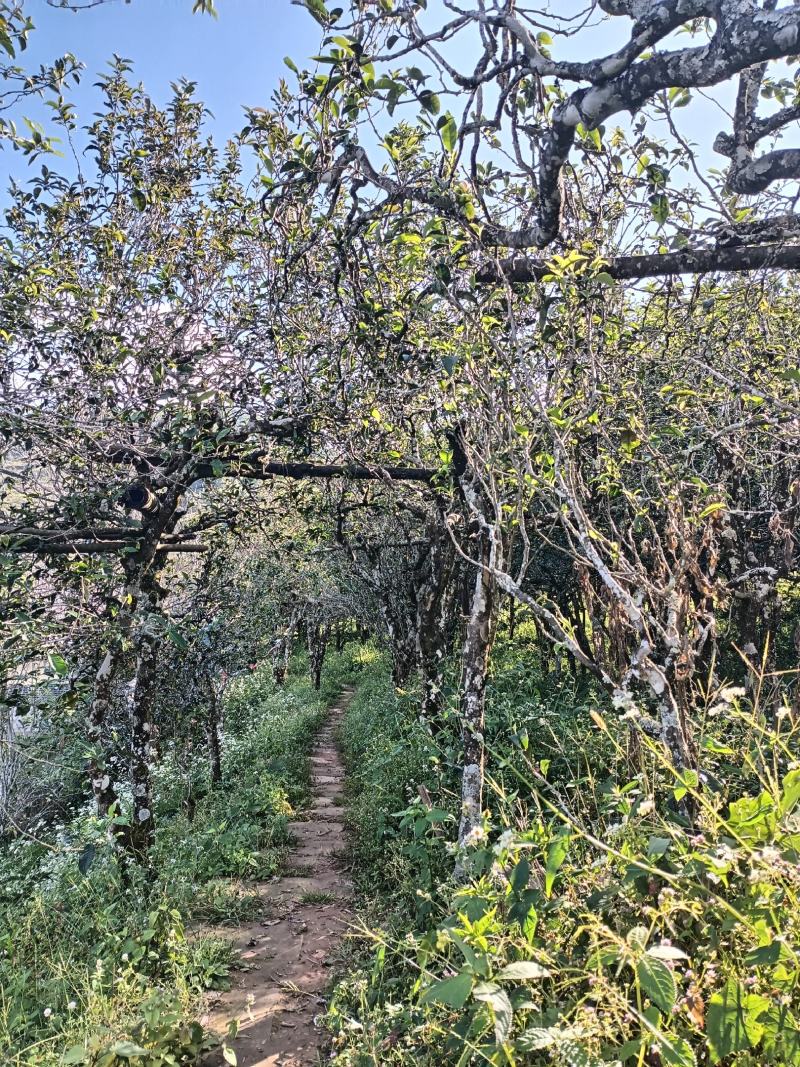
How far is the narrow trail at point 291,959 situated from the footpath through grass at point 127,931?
0.21 meters

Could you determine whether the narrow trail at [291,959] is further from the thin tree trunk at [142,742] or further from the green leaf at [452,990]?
the green leaf at [452,990]

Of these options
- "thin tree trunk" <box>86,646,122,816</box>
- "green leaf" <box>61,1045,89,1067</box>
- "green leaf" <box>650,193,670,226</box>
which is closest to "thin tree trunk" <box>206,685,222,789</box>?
"thin tree trunk" <box>86,646,122,816</box>

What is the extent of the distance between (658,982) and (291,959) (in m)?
4.74

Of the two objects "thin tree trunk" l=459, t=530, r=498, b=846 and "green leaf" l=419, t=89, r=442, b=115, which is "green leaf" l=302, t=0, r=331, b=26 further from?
"thin tree trunk" l=459, t=530, r=498, b=846

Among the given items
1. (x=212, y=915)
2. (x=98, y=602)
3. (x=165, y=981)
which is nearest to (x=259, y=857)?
(x=212, y=915)

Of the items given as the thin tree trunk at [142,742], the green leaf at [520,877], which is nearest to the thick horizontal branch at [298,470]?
the thin tree trunk at [142,742]

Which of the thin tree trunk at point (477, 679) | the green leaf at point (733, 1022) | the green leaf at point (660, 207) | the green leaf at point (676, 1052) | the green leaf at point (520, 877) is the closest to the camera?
the green leaf at point (676, 1052)

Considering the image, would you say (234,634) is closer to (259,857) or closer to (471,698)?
(259,857)

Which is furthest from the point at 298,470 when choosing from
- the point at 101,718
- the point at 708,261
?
the point at 708,261

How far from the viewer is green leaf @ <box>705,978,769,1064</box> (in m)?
1.85

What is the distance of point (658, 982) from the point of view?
1.79 m

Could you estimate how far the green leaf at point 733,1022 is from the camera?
1853 millimetres

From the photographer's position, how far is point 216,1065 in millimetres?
4094

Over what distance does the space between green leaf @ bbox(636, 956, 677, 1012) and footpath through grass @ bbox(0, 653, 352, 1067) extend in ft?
10.0
